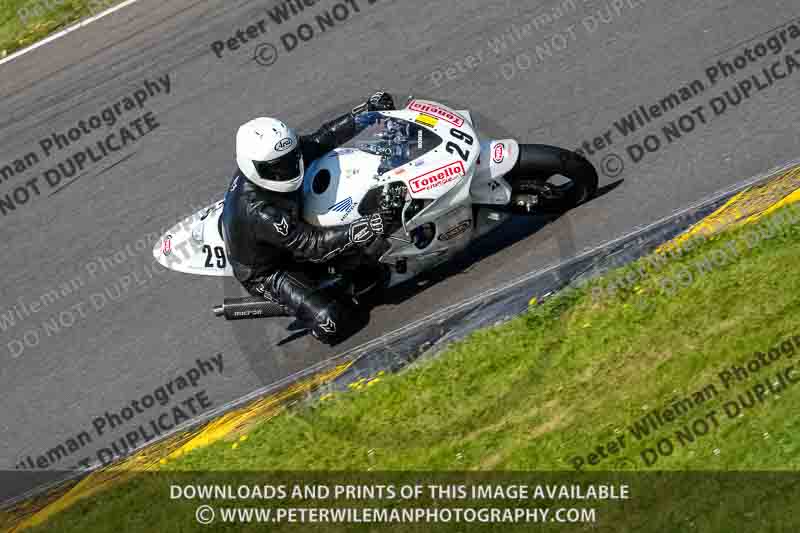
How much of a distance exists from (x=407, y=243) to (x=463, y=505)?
2735mm

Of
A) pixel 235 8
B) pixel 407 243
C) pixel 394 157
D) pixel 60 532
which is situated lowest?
pixel 60 532

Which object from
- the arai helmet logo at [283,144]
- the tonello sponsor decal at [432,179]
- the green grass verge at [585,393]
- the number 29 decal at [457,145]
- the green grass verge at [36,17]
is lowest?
the green grass verge at [585,393]

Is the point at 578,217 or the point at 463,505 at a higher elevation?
the point at 578,217

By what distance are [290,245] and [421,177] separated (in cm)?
139

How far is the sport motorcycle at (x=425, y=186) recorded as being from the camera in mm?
9367

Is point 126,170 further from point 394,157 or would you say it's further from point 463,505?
point 463,505

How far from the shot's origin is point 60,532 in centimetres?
913

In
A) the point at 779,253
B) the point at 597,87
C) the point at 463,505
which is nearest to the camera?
the point at 463,505

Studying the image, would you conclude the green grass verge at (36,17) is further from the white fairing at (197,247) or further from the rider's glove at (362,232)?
the rider's glove at (362,232)

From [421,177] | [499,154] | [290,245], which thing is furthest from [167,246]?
[499,154]

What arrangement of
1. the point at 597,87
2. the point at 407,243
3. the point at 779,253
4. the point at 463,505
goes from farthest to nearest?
the point at 597,87
the point at 407,243
the point at 779,253
the point at 463,505

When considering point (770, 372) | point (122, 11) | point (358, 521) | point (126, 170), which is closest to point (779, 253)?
point (770, 372)

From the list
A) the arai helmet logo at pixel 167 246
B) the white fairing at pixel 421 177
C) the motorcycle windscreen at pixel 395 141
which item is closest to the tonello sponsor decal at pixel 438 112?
the white fairing at pixel 421 177

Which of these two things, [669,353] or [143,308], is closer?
[669,353]
